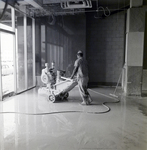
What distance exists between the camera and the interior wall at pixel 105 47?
776 cm

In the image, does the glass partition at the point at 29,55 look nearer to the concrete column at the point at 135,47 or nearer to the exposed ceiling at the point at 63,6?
the exposed ceiling at the point at 63,6

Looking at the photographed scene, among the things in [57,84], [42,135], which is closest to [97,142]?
[42,135]

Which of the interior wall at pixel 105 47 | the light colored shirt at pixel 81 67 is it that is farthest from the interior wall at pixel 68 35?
the light colored shirt at pixel 81 67

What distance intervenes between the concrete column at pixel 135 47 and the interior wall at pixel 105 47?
6.35 feet

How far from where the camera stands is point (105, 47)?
7918 mm

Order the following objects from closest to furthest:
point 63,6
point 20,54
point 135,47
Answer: point 135,47
point 63,6
point 20,54

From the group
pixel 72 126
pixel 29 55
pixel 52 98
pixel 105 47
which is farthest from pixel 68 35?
pixel 72 126

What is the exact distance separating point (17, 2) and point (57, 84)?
11.0ft

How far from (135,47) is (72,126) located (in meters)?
3.63

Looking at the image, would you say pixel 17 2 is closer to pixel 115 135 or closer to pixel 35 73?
pixel 35 73

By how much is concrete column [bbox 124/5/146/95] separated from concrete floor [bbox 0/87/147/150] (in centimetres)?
76

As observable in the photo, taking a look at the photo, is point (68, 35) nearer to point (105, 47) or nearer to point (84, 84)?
point (105, 47)

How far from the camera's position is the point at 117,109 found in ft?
15.0

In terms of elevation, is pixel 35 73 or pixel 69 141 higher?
pixel 35 73
